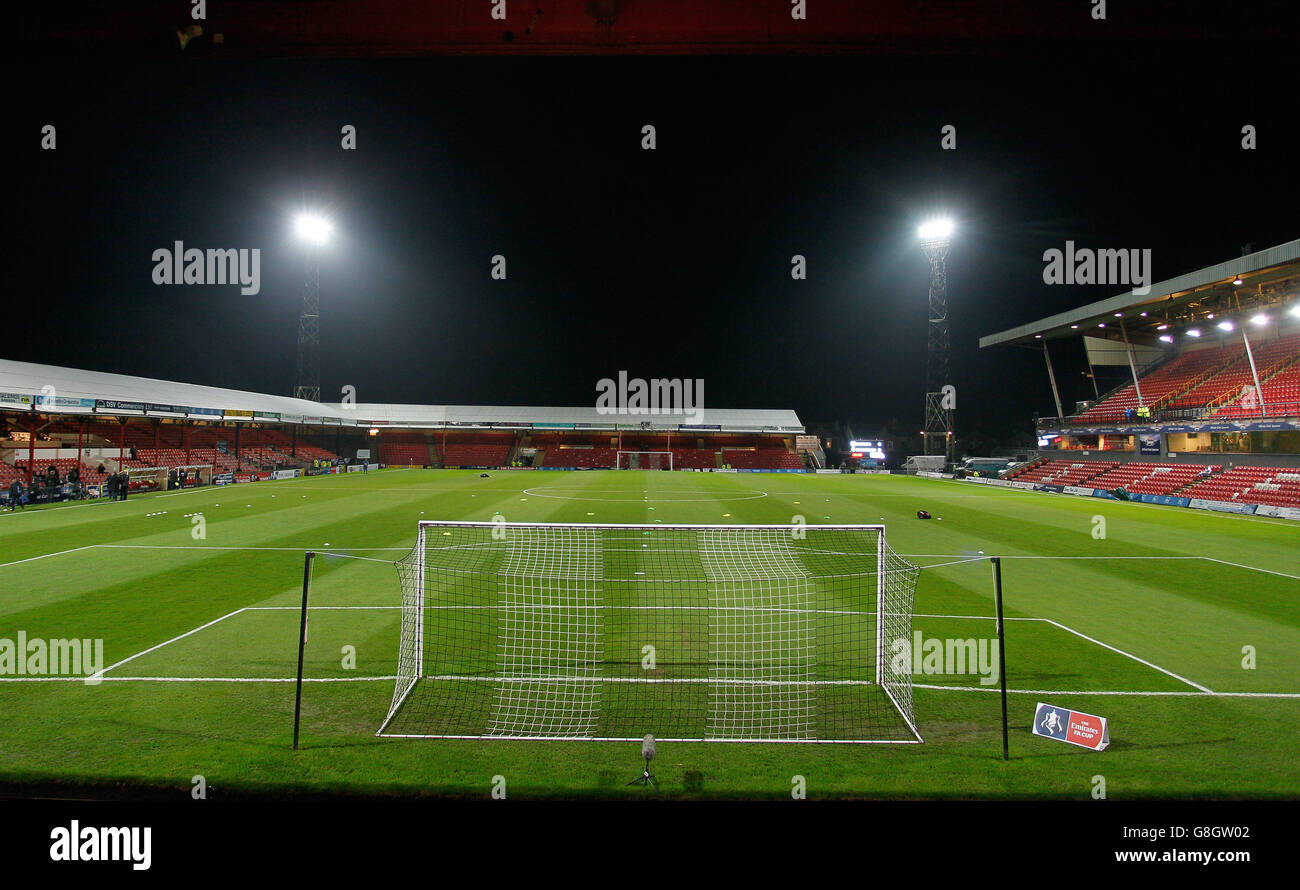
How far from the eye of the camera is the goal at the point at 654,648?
5.07 meters

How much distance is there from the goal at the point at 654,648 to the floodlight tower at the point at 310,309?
128 ft

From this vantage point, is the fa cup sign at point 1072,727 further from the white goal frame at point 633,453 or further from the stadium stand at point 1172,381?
the white goal frame at point 633,453

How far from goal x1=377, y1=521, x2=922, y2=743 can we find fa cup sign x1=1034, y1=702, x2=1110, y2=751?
1092mm

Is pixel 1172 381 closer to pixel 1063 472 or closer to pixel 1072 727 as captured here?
pixel 1063 472

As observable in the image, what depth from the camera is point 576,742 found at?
4.68m

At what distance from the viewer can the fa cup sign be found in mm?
4535

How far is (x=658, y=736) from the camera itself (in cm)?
477

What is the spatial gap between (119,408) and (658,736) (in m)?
30.6

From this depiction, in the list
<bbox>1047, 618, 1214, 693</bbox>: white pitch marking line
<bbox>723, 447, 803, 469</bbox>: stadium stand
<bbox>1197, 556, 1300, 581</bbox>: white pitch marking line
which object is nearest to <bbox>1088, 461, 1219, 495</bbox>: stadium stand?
<bbox>1197, 556, 1300, 581</bbox>: white pitch marking line

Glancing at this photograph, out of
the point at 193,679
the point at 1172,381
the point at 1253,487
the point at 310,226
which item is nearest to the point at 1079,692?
the point at 193,679

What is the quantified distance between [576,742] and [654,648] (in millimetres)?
2155

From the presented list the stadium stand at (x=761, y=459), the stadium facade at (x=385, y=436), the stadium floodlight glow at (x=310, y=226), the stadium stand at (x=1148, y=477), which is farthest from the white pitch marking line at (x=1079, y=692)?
the stadium stand at (x=761, y=459)
